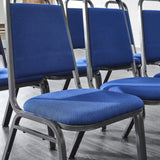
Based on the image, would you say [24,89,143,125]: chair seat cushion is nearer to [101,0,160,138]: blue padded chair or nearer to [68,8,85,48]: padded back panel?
[101,0,160,138]: blue padded chair

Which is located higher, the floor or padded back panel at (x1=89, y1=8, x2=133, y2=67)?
padded back panel at (x1=89, y1=8, x2=133, y2=67)

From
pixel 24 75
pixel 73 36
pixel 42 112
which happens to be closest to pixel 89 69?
pixel 24 75

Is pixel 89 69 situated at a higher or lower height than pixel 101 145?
higher

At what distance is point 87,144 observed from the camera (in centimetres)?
166

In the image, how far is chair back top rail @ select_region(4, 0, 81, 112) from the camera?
3.91ft

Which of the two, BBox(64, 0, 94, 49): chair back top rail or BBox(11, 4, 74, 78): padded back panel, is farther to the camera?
BBox(64, 0, 94, 49): chair back top rail

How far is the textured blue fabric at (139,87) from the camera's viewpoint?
1236mm

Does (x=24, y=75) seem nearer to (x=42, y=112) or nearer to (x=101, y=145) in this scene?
(x=42, y=112)

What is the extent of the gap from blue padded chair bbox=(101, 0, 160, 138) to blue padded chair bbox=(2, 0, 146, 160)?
0.44 ft

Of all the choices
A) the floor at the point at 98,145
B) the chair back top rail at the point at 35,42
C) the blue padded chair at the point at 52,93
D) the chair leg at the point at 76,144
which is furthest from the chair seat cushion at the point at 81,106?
→ the floor at the point at 98,145

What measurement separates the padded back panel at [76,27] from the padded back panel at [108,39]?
597 millimetres

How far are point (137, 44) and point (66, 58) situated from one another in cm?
477

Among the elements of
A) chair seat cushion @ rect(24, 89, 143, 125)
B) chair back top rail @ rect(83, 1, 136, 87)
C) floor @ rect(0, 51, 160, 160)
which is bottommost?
floor @ rect(0, 51, 160, 160)

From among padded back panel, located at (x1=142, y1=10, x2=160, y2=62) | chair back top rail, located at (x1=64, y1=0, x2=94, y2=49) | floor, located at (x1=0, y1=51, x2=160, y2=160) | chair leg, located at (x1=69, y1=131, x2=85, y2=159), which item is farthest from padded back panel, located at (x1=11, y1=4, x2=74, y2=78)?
chair back top rail, located at (x1=64, y1=0, x2=94, y2=49)
